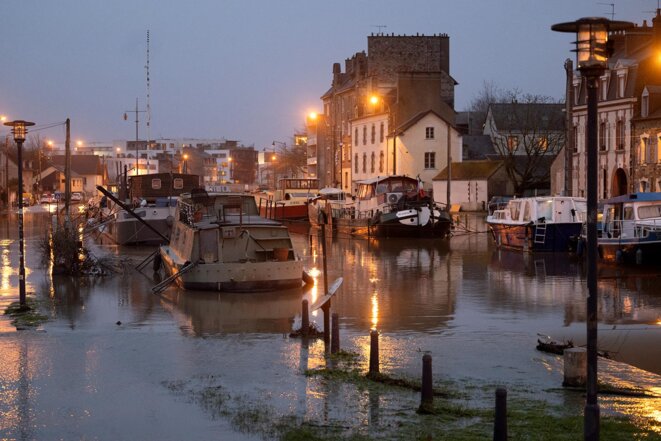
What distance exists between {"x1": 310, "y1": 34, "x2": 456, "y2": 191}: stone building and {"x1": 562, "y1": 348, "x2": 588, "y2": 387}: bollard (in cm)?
6139

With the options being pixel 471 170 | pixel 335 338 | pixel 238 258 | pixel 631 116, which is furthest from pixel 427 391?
pixel 471 170

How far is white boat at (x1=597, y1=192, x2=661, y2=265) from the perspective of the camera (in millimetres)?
33438

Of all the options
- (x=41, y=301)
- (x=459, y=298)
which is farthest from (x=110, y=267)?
(x=459, y=298)

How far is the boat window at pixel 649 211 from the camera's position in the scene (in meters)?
36.0

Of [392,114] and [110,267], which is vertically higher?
[392,114]

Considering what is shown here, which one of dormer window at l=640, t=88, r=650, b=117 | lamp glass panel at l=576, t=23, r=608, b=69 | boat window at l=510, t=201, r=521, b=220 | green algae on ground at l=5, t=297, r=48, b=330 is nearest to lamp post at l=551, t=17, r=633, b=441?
lamp glass panel at l=576, t=23, r=608, b=69

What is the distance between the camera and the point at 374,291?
2848 cm

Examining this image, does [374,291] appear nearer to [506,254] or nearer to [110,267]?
[110,267]

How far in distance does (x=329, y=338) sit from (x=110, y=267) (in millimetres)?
16954

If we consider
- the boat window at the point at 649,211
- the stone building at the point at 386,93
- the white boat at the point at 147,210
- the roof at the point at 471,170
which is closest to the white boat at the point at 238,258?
the boat window at the point at 649,211

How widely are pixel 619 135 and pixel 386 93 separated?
34318 mm

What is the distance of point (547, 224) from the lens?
135 ft

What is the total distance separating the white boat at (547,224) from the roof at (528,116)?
4005 cm

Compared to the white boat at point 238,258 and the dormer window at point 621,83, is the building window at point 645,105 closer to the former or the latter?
the dormer window at point 621,83
